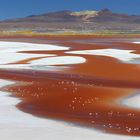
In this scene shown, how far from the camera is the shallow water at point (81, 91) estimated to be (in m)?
12.4

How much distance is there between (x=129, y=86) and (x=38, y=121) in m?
7.04

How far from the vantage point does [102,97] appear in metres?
15.9

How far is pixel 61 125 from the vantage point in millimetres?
11789

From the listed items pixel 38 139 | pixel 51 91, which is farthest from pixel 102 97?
pixel 38 139

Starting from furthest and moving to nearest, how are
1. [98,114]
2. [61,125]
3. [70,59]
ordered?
1. [70,59]
2. [98,114]
3. [61,125]

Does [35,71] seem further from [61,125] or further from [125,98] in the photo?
[61,125]

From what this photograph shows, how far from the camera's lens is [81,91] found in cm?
1719

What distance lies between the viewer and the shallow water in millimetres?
12375

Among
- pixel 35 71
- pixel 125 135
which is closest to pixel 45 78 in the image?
pixel 35 71

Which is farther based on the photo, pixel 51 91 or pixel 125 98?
pixel 51 91

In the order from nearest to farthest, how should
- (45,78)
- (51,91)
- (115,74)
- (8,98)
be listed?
(8,98), (51,91), (45,78), (115,74)

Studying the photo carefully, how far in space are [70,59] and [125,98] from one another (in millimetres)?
13838

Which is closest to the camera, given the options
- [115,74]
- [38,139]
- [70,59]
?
[38,139]

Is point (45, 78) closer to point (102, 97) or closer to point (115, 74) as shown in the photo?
point (115, 74)
